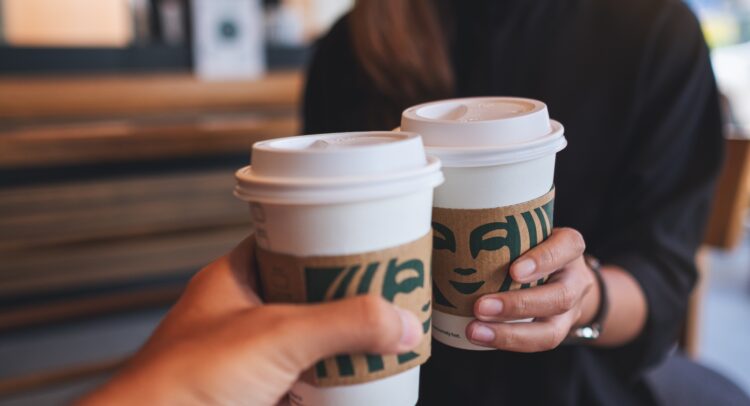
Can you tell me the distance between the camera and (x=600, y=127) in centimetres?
100

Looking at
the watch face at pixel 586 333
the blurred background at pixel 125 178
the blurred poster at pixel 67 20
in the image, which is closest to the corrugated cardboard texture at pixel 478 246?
the watch face at pixel 586 333

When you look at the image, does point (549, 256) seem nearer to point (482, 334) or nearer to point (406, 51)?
point (482, 334)

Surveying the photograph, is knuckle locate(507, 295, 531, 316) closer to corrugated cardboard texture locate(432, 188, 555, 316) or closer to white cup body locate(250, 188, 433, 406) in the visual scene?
corrugated cardboard texture locate(432, 188, 555, 316)

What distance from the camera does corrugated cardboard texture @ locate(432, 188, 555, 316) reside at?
552 millimetres

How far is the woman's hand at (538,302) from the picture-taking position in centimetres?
57

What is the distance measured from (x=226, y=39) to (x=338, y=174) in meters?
2.70

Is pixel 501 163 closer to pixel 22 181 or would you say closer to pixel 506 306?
pixel 506 306

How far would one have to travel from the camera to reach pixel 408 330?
1.61ft

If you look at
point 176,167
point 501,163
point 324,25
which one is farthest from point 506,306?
point 324,25

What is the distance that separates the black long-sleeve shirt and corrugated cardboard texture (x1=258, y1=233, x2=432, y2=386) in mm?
502

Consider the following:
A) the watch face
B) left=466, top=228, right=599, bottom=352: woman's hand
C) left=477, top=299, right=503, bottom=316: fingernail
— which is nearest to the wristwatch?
the watch face

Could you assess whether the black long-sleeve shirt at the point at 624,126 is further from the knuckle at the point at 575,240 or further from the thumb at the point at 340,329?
the thumb at the point at 340,329

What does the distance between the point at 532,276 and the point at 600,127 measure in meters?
0.53

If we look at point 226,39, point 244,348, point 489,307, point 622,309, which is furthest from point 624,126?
point 226,39
